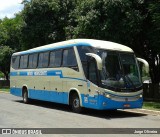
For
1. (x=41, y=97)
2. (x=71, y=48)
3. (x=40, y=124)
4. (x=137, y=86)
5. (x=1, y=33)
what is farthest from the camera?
(x=1, y=33)

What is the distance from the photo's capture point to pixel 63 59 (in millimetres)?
18797

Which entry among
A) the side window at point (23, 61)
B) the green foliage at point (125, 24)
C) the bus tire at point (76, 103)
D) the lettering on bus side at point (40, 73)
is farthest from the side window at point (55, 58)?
the green foliage at point (125, 24)

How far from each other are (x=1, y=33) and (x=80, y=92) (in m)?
38.7

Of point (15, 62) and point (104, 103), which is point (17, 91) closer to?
point (15, 62)

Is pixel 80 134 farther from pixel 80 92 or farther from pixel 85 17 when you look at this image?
pixel 85 17

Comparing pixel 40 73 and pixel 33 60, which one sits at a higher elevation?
pixel 33 60

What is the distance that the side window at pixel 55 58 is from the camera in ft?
63.0

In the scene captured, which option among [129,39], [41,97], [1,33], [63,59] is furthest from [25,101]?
[1,33]

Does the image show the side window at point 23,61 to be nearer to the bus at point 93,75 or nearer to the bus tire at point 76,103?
the bus at point 93,75

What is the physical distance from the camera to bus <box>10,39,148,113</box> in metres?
15.8

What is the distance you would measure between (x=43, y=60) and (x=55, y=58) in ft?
5.53

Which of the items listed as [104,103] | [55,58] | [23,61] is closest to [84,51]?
[104,103]

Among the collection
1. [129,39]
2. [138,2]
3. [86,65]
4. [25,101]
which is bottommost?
[25,101]

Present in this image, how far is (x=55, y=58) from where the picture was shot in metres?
19.7
